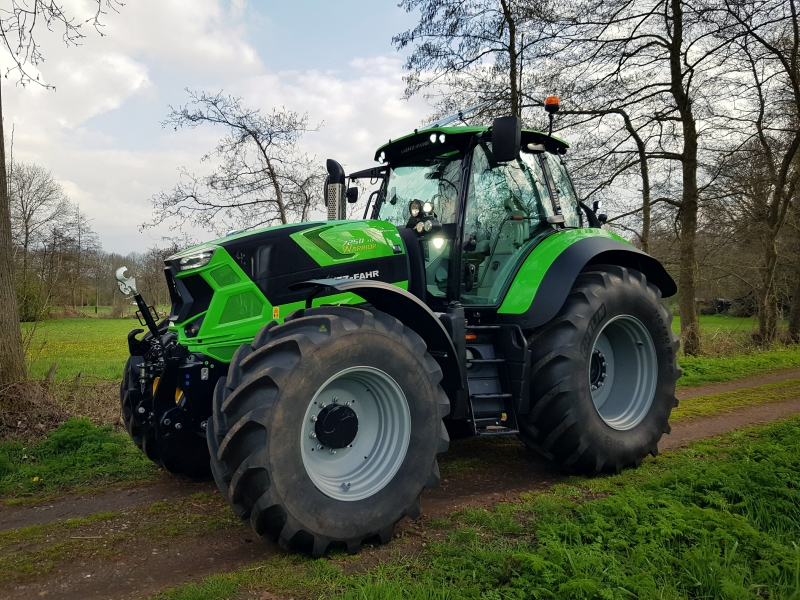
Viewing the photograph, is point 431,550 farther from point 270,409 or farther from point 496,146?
point 496,146

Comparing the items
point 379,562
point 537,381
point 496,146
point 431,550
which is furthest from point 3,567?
point 496,146

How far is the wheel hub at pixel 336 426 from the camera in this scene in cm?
315

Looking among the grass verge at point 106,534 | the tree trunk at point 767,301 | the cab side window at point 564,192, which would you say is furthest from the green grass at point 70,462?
the tree trunk at point 767,301

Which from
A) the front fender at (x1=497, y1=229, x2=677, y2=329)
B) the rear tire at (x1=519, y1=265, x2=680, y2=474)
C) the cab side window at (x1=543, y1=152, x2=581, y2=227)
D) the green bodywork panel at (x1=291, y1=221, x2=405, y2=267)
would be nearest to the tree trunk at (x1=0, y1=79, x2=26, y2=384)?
the green bodywork panel at (x1=291, y1=221, x2=405, y2=267)

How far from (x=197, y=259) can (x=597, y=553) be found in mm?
2870

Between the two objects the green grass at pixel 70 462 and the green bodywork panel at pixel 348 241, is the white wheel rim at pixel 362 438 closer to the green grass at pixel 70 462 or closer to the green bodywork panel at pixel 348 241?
the green bodywork panel at pixel 348 241

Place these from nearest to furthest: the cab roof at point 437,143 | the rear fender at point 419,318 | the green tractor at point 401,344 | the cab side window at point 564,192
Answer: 1. the green tractor at point 401,344
2. the rear fender at point 419,318
3. the cab roof at point 437,143
4. the cab side window at point 564,192

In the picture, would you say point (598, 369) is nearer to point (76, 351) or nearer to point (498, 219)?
point (498, 219)

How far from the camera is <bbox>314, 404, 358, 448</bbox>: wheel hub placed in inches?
124

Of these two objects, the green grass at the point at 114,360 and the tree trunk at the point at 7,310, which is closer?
the tree trunk at the point at 7,310

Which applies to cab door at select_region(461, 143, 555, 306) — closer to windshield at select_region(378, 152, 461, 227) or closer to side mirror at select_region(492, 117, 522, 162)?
windshield at select_region(378, 152, 461, 227)

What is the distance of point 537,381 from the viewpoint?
4191 mm

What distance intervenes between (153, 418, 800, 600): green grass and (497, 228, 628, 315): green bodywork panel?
4.46ft

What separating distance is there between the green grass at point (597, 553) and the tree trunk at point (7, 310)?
165 inches
